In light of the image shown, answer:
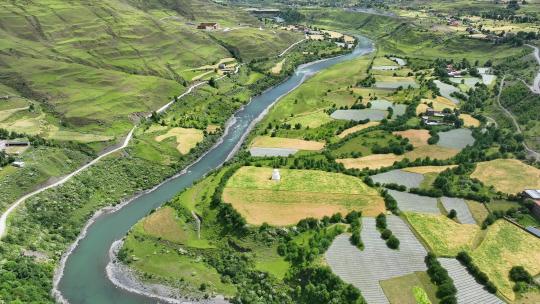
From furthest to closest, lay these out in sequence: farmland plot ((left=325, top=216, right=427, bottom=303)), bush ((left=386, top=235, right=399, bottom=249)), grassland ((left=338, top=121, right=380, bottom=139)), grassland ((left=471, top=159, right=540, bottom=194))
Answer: grassland ((left=338, top=121, right=380, bottom=139))
grassland ((left=471, top=159, right=540, bottom=194))
bush ((left=386, top=235, right=399, bottom=249))
farmland plot ((left=325, top=216, right=427, bottom=303))

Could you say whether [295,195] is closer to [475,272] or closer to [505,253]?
[475,272]

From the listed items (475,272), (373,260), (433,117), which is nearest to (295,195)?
(373,260)

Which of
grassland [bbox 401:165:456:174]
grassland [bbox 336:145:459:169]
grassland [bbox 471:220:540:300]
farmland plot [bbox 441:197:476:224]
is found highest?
grassland [bbox 471:220:540:300]

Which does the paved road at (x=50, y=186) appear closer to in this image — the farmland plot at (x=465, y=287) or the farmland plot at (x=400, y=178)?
the farmland plot at (x=400, y=178)

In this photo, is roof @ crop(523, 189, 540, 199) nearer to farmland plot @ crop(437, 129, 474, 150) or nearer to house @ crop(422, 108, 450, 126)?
farmland plot @ crop(437, 129, 474, 150)

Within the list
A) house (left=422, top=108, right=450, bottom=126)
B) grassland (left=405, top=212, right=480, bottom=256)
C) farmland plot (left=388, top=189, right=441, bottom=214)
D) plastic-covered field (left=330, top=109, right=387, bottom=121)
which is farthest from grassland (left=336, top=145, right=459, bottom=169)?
plastic-covered field (left=330, top=109, right=387, bottom=121)

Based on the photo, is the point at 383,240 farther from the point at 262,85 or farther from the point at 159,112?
the point at 262,85
